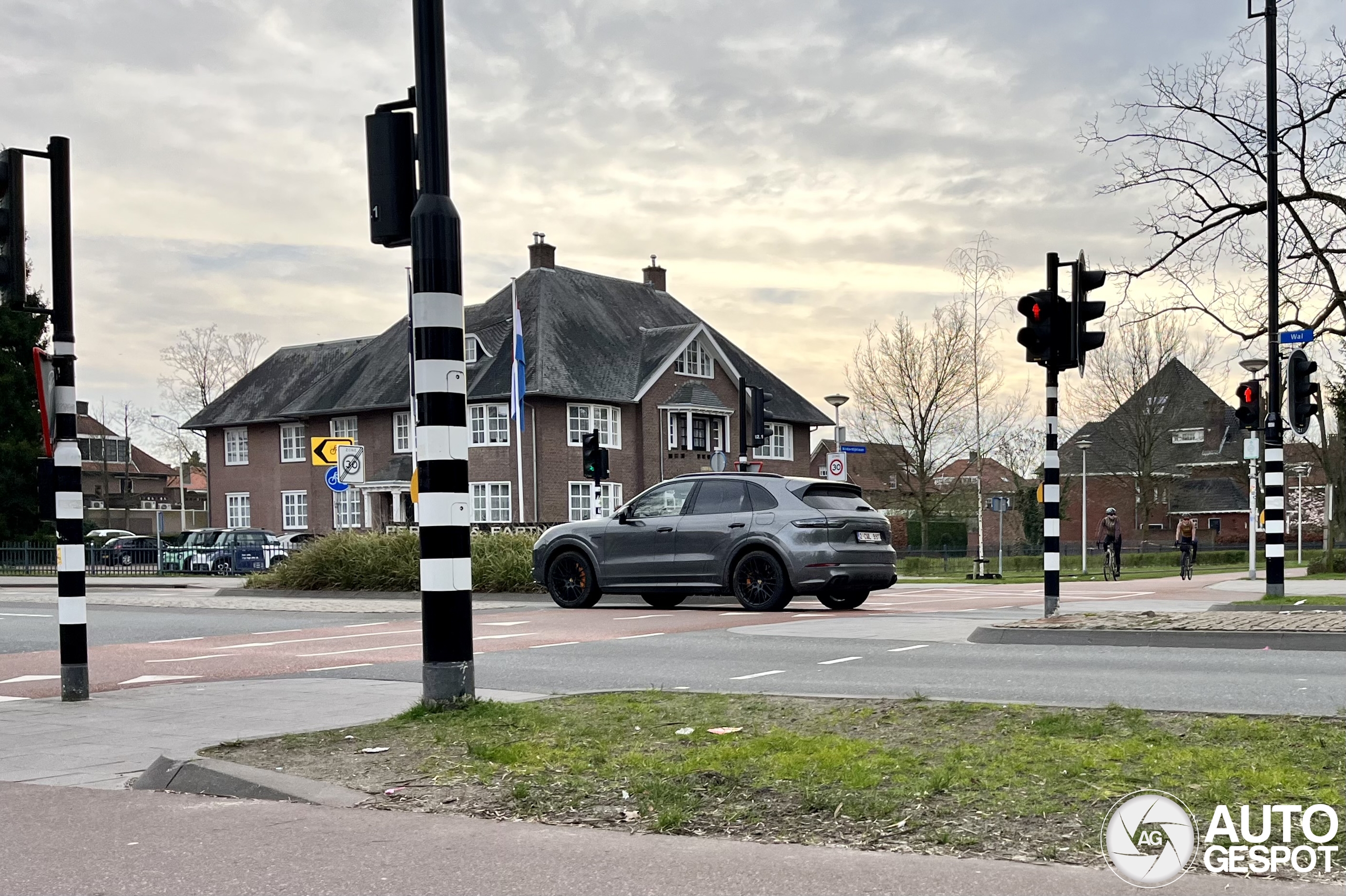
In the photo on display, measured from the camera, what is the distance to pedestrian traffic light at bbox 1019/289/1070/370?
14.6m

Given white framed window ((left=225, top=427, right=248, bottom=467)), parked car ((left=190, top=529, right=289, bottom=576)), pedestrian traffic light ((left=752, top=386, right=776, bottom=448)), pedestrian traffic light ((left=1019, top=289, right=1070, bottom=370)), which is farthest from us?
white framed window ((left=225, top=427, right=248, bottom=467))

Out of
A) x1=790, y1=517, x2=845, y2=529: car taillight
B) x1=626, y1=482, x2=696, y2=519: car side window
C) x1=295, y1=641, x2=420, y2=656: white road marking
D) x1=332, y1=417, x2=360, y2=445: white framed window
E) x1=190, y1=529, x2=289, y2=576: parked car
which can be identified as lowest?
x1=190, y1=529, x2=289, y2=576: parked car

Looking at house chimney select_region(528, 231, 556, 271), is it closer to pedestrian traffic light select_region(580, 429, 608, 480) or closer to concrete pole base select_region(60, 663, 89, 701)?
pedestrian traffic light select_region(580, 429, 608, 480)

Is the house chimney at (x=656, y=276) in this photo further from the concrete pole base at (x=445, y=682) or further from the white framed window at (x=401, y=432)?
the concrete pole base at (x=445, y=682)

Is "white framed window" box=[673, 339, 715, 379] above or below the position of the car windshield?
above

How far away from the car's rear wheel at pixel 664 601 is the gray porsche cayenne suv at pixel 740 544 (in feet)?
1.03

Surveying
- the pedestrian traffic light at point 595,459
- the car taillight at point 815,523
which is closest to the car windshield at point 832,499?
the car taillight at point 815,523

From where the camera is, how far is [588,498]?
52.6 metres

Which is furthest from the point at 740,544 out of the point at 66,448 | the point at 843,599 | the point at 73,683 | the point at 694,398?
the point at 694,398

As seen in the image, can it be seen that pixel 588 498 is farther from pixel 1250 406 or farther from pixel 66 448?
pixel 66 448

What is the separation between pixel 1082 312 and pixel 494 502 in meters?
38.6

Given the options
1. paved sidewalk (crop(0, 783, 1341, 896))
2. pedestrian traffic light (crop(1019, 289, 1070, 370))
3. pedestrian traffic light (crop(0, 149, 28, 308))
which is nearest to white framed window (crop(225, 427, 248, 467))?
pedestrian traffic light (crop(1019, 289, 1070, 370))

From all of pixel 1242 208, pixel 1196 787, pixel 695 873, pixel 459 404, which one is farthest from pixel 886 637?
pixel 1242 208

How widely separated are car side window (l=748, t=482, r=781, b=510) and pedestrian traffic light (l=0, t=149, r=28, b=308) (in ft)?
33.8
